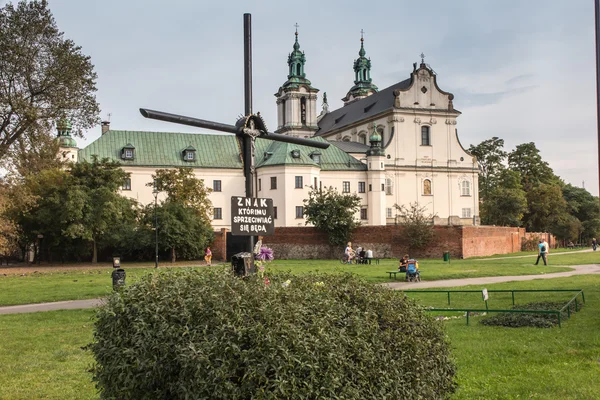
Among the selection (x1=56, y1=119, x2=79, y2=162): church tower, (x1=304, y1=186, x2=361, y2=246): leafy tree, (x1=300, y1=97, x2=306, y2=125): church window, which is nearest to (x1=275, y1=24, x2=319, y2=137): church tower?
(x1=300, y1=97, x2=306, y2=125): church window

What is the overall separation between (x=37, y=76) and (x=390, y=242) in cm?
2964

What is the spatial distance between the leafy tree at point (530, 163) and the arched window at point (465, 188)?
1693 centimetres

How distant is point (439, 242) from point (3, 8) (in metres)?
33.7

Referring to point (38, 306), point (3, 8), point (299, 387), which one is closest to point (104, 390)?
point (299, 387)

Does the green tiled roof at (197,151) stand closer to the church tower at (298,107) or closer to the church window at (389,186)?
the church window at (389,186)

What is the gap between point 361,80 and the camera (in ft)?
336

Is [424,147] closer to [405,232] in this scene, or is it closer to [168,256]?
[405,232]

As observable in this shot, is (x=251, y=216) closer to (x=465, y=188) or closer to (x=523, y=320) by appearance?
(x=523, y=320)

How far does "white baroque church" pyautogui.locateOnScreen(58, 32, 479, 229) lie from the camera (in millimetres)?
64688

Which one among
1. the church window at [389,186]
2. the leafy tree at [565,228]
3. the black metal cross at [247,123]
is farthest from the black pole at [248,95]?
the leafy tree at [565,228]

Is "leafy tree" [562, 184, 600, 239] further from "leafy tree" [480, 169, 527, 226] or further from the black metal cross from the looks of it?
the black metal cross

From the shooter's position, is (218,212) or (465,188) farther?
(465,188)

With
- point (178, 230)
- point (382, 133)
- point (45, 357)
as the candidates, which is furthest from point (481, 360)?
point (382, 133)

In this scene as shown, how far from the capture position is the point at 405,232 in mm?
49469
